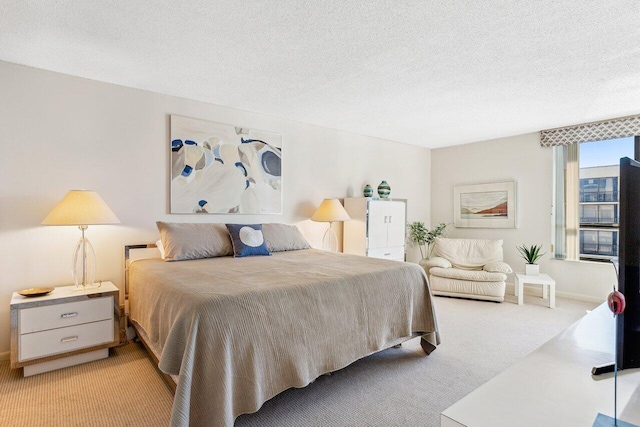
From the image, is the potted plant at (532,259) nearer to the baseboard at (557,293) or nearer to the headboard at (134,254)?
the baseboard at (557,293)

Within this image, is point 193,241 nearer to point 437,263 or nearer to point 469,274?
point 437,263

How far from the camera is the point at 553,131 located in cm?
452

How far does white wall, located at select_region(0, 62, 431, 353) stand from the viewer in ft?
8.57

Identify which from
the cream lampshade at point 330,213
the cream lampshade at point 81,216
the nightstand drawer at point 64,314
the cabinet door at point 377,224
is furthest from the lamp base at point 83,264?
the cabinet door at point 377,224

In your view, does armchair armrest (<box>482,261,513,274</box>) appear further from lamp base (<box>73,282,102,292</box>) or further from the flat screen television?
lamp base (<box>73,282,102,292</box>)

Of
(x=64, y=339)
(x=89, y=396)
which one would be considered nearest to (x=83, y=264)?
(x=64, y=339)

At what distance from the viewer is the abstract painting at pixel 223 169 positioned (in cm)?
339

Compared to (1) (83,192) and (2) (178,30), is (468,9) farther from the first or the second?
(1) (83,192)

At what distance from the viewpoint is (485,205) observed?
5312mm

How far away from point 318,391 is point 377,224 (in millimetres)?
2716

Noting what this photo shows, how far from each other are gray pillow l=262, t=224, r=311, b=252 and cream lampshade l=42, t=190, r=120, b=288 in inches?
56.8

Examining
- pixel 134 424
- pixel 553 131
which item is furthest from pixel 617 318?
pixel 553 131

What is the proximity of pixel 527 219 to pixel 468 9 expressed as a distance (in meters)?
3.93

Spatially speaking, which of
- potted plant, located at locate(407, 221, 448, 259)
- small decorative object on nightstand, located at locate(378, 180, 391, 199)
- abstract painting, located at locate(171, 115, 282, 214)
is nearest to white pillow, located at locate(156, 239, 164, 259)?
abstract painting, located at locate(171, 115, 282, 214)
